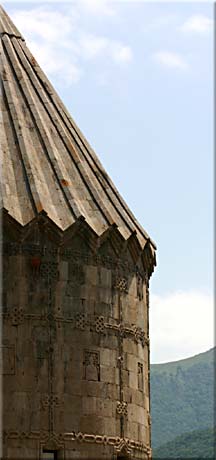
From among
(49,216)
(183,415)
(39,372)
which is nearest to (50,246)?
(49,216)

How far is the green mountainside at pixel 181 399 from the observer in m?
170

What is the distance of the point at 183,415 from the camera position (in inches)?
7013

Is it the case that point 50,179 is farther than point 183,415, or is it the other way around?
point 183,415

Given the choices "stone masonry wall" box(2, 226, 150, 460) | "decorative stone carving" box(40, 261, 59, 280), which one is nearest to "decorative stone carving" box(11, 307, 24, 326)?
"stone masonry wall" box(2, 226, 150, 460)

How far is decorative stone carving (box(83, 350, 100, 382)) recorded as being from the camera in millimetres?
30062

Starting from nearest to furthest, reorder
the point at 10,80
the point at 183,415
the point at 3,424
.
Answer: the point at 3,424 → the point at 10,80 → the point at 183,415

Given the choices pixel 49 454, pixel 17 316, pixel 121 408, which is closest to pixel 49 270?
pixel 17 316

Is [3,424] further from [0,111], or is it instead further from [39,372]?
[0,111]

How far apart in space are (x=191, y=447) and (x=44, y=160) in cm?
10257

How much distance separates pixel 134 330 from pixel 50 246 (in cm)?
296

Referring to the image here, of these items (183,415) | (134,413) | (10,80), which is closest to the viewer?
(134,413)

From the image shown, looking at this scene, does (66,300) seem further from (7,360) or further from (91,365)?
(7,360)

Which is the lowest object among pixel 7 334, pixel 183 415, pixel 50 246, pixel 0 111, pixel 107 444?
Result: pixel 107 444

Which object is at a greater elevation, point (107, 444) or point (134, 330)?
point (134, 330)
